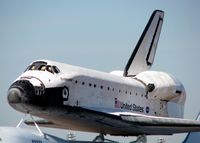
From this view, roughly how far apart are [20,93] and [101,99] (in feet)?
16.3

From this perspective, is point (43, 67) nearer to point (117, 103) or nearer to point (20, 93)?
point (20, 93)

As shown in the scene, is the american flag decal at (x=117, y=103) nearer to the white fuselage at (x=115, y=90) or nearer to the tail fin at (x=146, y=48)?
the white fuselage at (x=115, y=90)

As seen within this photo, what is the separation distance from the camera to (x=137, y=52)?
116 feet

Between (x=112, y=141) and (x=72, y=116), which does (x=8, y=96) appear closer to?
(x=72, y=116)

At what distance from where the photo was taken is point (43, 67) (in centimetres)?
2633

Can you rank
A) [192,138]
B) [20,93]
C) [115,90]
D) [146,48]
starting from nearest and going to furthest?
1. [20,93]
2. [115,90]
3. [192,138]
4. [146,48]

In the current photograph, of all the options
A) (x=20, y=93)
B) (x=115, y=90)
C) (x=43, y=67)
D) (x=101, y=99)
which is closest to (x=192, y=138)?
(x=115, y=90)

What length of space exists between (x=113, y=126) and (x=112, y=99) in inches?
54.1

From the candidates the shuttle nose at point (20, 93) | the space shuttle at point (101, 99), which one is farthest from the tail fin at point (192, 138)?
the shuttle nose at point (20, 93)

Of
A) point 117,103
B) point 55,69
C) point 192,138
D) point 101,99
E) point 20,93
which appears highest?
point 55,69

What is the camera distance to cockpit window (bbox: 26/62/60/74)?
26.1 m

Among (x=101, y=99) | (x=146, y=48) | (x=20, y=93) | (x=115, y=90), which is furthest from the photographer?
(x=146, y=48)

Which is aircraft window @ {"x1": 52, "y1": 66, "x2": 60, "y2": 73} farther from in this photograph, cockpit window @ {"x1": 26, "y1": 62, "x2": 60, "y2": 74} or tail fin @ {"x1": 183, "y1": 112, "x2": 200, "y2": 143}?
tail fin @ {"x1": 183, "y1": 112, "x2": 200, "y2": 143}

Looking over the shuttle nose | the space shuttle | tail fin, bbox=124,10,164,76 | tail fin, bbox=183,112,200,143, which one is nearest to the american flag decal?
the space shuttle
